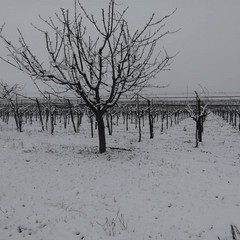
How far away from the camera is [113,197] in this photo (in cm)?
1029

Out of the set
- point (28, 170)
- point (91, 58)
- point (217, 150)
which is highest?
point (91, 58)

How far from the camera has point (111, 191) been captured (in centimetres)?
1093

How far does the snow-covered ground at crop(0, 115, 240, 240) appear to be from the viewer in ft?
25.5

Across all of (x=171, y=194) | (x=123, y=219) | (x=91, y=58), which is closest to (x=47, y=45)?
(x=91, y=58)

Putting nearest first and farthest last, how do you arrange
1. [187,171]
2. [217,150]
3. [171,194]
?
[171,194] < [187,171] < [217,150]

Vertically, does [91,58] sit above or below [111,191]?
above

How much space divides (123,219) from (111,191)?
8.76 ft

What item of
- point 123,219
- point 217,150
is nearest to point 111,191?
point 123,219

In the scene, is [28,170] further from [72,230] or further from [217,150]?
[217,150]

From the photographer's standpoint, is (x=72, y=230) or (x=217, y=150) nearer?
(x=72, y=230)

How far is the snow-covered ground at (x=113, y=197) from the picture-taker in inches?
306

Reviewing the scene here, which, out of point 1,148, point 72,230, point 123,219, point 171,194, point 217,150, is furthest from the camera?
point 217,150

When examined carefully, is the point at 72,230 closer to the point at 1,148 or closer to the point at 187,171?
the point at 187,171

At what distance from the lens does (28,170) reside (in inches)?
517
